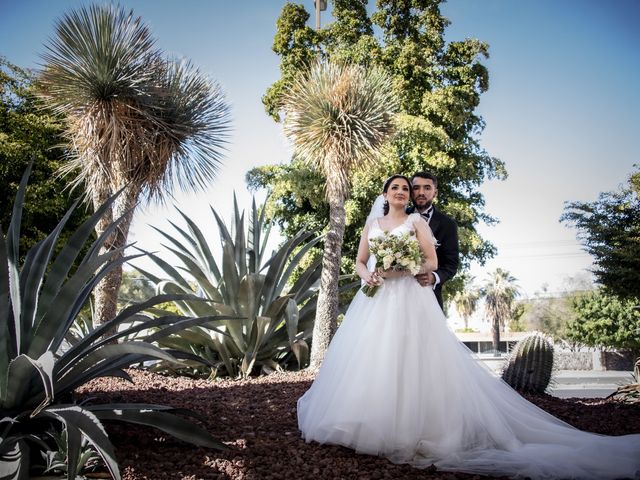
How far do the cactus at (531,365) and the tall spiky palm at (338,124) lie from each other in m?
2.71

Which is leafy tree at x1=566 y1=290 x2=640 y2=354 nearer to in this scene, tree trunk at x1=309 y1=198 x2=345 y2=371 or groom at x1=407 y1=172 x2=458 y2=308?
tree trunk at x1=309 y1=198 x2=345 y2=371

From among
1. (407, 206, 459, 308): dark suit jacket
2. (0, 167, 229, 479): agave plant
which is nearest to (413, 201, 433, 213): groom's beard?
(407, 206, 459, 308): dark suit jacket

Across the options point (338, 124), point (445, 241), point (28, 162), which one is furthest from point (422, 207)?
point (28, 162)

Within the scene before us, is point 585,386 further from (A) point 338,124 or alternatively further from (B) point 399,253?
(B) point 399,253

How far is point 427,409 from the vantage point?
364 centimetres

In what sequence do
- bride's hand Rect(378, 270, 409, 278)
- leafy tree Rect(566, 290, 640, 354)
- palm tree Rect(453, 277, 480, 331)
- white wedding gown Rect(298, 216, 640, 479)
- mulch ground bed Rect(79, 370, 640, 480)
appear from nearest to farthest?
mulch ground bed Rect(79, 370, 640, 480), white wedding gown Rect(298, 216, 640, 479), bride's hand Rect(378, 270, 409, 278), leafy tree Rect(566, 290, 640, 354), palm tree Rect(453, 277, 480, 331)

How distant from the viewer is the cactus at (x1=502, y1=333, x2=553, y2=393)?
6008 mm

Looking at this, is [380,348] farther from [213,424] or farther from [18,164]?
[18,164]

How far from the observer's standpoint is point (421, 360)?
12.6 feet

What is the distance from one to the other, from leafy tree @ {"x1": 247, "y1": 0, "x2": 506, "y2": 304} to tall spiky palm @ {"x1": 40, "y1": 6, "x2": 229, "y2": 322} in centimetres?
982

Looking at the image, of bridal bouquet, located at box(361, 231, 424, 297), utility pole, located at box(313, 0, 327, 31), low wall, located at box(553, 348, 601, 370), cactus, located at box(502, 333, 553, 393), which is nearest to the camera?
bridal bouquet, located at box(361, 231, 424, 297)

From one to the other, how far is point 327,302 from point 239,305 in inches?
49.6

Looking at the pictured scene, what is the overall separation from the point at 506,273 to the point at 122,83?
5629cm

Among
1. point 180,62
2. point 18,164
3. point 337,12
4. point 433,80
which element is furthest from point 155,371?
point 337,12
